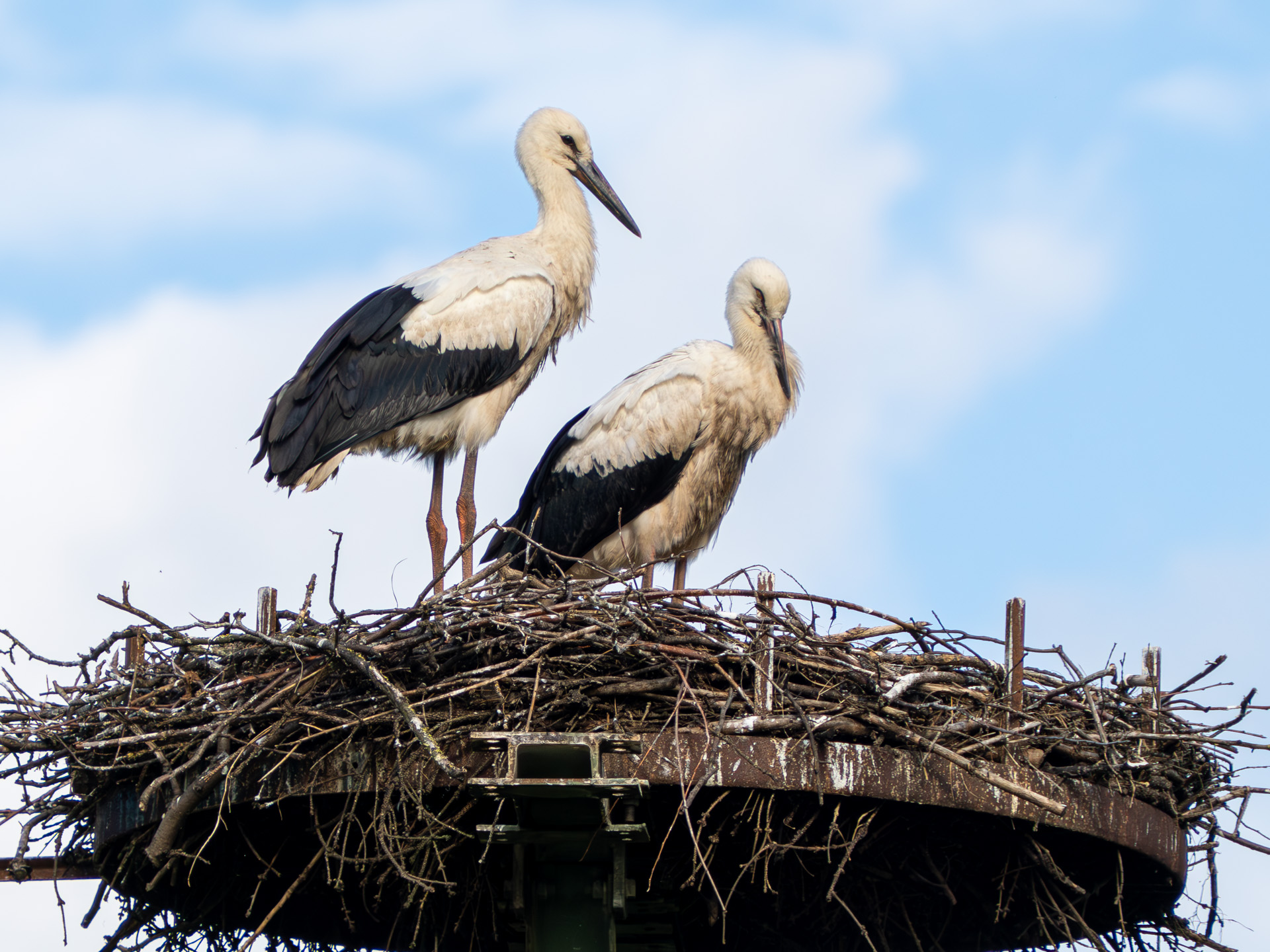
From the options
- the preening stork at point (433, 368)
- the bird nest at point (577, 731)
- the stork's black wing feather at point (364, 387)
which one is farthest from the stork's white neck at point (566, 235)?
the bird nest at point (577, 731)

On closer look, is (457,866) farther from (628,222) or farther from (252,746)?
(628,222)

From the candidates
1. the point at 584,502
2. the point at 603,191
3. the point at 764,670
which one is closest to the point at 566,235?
the point at 603,191

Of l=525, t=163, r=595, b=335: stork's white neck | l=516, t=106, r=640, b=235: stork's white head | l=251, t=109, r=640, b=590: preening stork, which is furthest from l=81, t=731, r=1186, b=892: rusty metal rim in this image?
l=516, t=106, r=640, b=235: stork's white head

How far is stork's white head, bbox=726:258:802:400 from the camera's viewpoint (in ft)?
30.2

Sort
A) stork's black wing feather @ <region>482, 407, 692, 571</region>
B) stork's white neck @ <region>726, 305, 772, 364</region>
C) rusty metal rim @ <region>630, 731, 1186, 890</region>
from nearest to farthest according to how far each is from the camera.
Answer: rusty metal rim @ <region>630, 731, 1186, 890</region> → stork's black wing feather @ <region>482, 407, 692, 571</region> → stork's white neck @ <region>726, 305, 772, 364</region>

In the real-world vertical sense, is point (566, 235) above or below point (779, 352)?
above

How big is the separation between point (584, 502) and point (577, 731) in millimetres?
2922

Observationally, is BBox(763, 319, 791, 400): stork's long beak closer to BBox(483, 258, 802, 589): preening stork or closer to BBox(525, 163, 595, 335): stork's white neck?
BBox(483, 258, 802, 589): preening stork

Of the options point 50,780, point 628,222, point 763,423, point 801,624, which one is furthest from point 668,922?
point 628,222

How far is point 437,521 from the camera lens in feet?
30.5

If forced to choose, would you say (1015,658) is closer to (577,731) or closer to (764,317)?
(577,731)

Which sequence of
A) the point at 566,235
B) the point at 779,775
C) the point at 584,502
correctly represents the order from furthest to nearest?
the point at 566,235 < the point at 584,502 < the point at 779,775

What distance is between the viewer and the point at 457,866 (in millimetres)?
6523

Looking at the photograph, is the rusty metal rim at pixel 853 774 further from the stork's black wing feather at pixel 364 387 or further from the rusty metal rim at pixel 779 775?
the stork's black wing feather at pixel 364 387
